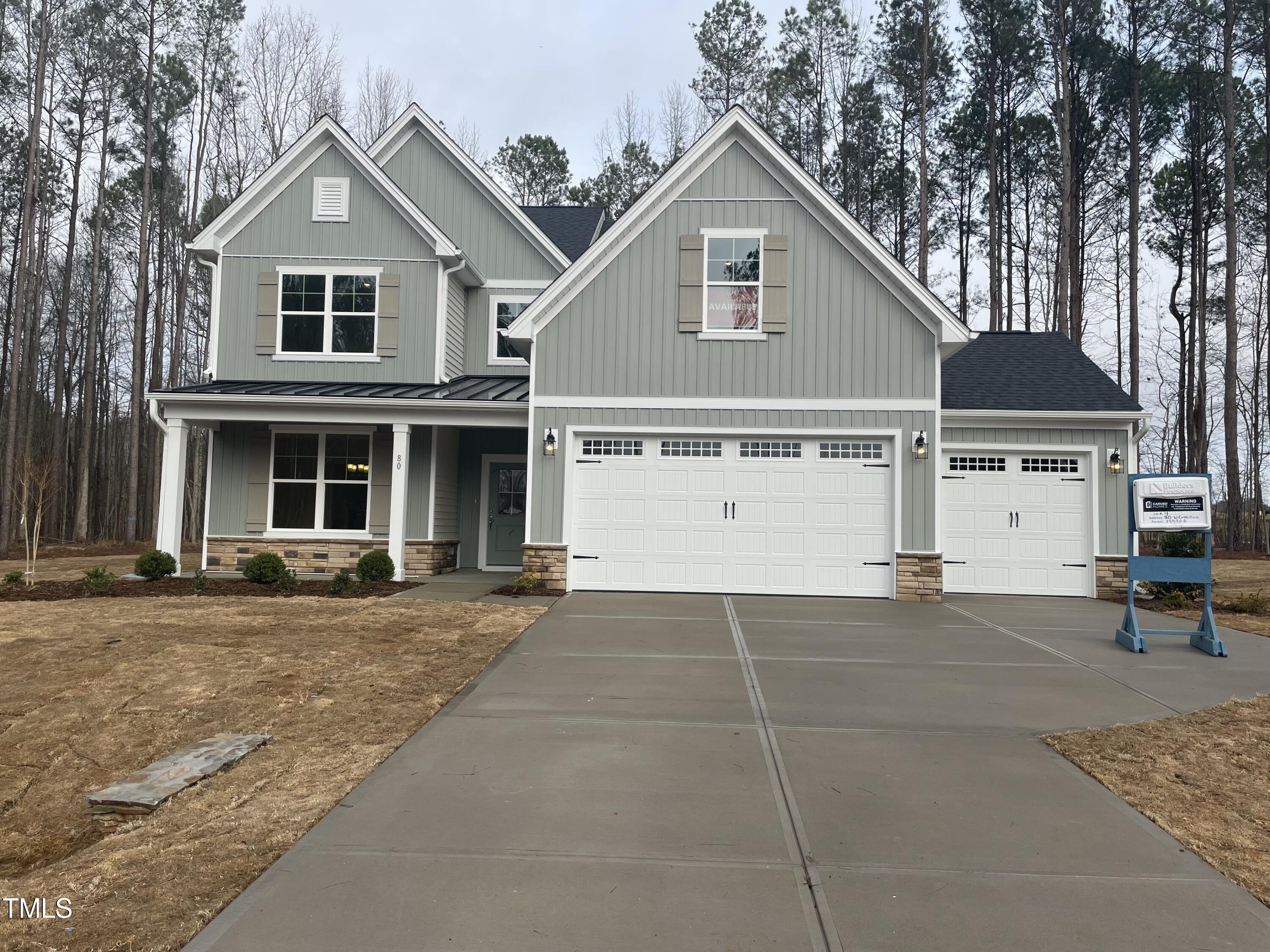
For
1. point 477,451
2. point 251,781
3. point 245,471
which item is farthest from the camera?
point 477,451

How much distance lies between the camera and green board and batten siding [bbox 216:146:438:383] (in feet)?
47.3

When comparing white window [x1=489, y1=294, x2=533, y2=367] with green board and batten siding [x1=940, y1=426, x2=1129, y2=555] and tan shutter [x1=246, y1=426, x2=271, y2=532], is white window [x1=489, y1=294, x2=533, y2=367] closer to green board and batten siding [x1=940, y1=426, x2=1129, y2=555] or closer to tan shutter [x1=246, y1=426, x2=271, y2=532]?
tan shutter [x1=246, y1=426, x2=271, y2=532]

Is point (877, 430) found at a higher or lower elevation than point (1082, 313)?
lower

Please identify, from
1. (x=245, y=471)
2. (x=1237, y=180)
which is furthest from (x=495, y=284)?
(x=1237, y=180)

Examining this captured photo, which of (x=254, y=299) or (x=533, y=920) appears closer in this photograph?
(x=533, y=920)

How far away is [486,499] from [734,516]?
17.2 ft

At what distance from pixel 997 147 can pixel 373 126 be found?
17.6 m

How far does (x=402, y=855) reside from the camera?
3.43 metres

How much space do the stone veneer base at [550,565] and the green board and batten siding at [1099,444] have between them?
570 centimetres

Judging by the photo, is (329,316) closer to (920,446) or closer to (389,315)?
(389,315)

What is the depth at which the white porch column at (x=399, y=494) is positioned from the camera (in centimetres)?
1296

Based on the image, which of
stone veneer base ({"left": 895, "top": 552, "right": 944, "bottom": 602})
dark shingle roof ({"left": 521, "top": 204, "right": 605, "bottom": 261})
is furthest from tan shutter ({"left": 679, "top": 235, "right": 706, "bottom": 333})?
dark shingle roof ({"left": 521, "top": 204, "right": 605, "bottom": 261})

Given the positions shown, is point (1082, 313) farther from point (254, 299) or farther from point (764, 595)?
point (254, 299)

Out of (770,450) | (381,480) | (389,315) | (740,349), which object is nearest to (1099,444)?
(770,450)
